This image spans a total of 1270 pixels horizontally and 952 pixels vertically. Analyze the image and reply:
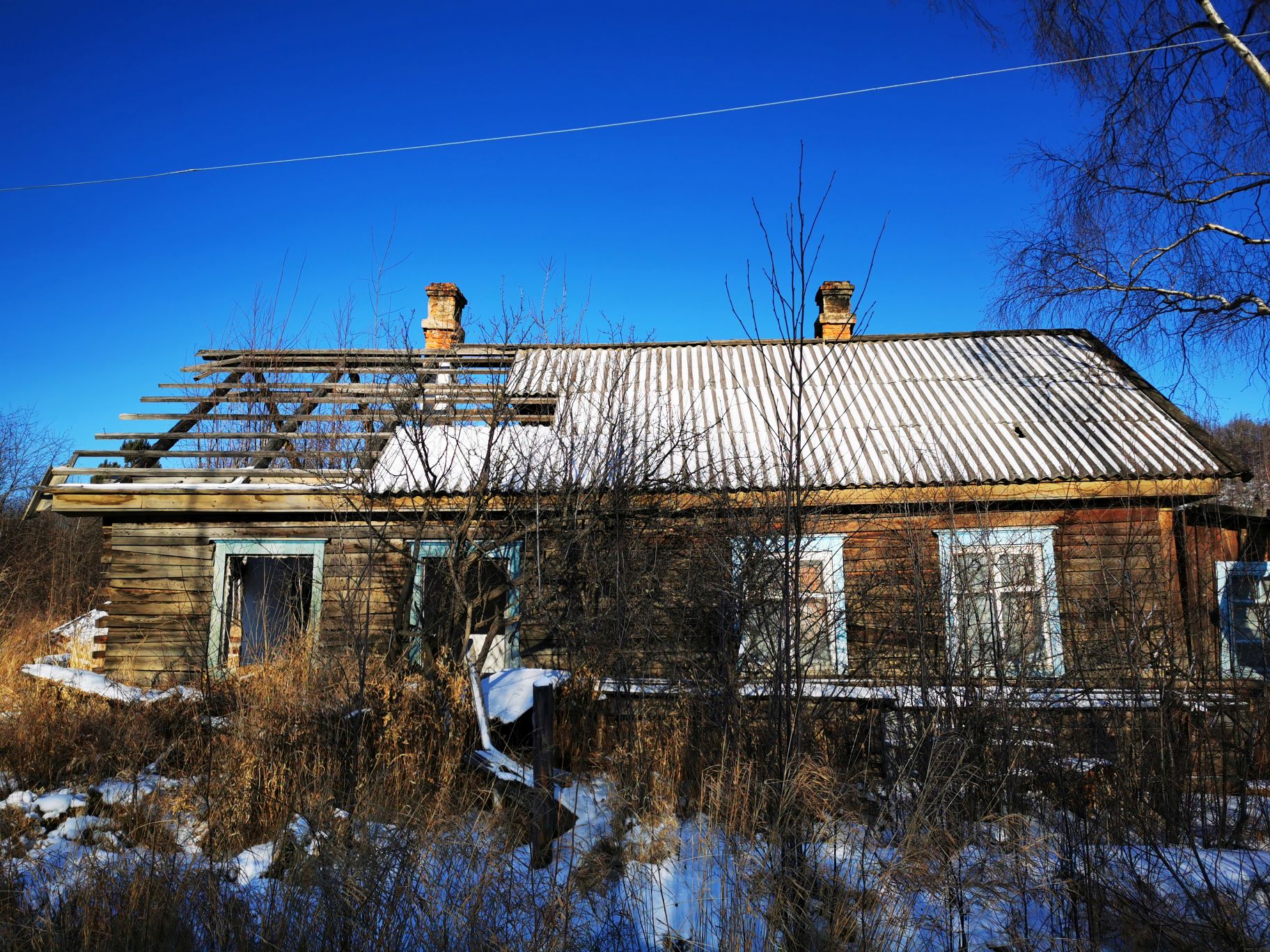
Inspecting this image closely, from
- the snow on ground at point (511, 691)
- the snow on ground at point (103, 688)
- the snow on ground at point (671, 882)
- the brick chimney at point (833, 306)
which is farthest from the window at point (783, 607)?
the brick chimney at point (833, 306)

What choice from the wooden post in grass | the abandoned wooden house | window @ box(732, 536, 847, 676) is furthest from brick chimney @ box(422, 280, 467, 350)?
the wooden post in grass

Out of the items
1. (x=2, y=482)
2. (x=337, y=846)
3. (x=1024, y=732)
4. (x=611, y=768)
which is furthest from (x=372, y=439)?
(x=2, y=482)

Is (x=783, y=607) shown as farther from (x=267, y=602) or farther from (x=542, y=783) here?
(x=267, y=602)

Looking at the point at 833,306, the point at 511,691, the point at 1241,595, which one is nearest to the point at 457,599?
the point at 511,691

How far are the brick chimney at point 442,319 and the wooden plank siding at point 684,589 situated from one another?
198 inches

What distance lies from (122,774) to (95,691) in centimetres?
173

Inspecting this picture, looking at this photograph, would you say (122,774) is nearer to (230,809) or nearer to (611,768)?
(230,809)

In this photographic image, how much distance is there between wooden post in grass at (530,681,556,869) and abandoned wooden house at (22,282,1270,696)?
1.10 meters

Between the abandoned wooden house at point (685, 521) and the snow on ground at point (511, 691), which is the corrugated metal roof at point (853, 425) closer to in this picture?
the abandoned wooden house at point (685, 521)

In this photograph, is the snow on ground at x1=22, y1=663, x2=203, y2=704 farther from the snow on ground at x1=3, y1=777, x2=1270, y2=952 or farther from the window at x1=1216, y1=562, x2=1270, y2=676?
the window at x1=1216, y1=562, x2=1270, y2=676

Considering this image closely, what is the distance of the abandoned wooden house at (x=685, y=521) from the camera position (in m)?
5.43

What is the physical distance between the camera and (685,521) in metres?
7.27

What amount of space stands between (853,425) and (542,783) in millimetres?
6588

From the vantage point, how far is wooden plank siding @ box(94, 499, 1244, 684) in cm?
507
